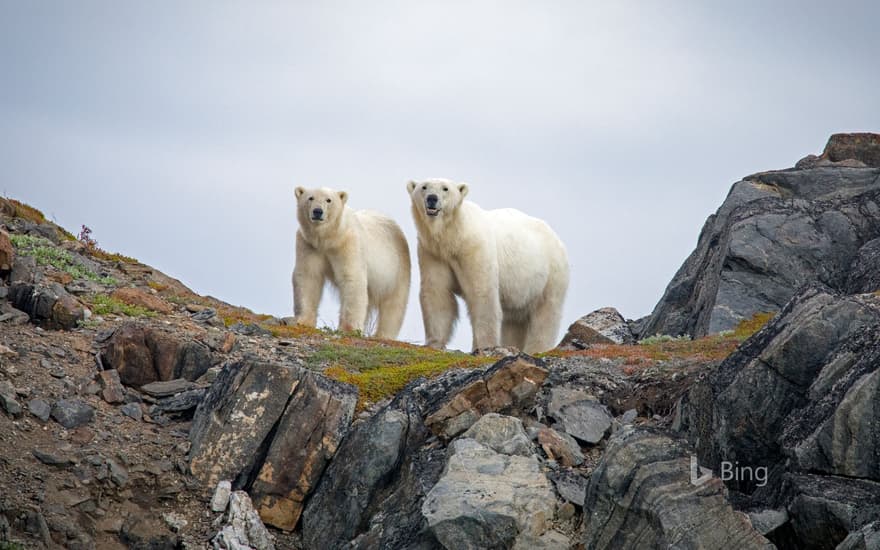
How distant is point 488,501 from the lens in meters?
8.20

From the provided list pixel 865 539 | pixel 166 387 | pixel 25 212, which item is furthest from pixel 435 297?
pixel 865 539

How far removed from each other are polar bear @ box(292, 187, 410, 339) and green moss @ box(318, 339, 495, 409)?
106 inches

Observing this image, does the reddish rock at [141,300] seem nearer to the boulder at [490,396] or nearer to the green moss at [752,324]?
the boulder at [490,396]

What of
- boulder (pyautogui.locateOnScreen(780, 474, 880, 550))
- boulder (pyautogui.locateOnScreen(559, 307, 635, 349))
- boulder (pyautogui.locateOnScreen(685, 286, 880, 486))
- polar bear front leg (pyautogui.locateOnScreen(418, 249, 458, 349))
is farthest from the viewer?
boulder (pyautogui.locateOnScreen(559, 307, 635, 349))

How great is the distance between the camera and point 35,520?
28.7ft

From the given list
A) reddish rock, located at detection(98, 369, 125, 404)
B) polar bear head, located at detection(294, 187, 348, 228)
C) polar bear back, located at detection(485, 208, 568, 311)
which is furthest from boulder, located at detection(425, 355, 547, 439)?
polar bear head, located at detection(294, 187, 348, 228)

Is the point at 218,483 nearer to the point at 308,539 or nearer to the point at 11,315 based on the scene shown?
the point at 308,539

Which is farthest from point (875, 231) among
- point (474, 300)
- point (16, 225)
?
point (16, 225)

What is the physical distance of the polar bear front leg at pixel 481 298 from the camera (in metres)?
16.6

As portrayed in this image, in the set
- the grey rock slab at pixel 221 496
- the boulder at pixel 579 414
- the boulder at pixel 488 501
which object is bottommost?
the grey rock slab at pixel 221 496

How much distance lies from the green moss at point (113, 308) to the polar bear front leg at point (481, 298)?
17.4 ft

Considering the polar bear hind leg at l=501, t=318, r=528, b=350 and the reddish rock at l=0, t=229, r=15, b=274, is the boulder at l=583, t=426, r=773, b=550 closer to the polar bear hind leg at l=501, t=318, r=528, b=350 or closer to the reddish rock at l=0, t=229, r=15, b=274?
the reddish rock at l=0, t=229, r=15, b=274

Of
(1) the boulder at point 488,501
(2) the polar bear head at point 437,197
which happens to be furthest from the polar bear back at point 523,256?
(1) the boulder at point 488,501

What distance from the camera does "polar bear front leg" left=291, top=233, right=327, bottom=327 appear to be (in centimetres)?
1747
